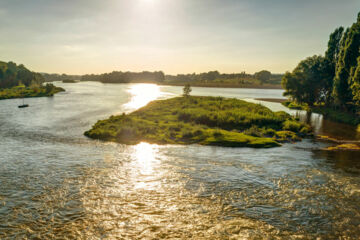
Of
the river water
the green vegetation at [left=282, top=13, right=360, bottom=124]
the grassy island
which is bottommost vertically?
the river water

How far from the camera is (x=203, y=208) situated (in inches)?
792

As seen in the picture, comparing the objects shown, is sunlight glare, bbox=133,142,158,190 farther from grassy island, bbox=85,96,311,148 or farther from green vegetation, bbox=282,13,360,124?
green vegetation, bbox=282,13,360,124

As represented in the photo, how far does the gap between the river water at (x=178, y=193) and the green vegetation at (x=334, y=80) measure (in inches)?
1596

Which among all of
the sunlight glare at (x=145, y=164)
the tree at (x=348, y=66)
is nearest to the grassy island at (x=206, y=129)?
the sunlight glare at (x=145, y=164)

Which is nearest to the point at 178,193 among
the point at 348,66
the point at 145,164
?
the point at 145,164

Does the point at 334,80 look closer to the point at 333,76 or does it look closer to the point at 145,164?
the point at 333,76

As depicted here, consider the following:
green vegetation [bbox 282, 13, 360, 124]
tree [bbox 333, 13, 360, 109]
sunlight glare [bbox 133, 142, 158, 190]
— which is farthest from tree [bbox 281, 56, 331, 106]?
sunlight glare [bbox 133, 142, 158, 190]

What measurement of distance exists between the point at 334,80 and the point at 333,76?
64.0 ft

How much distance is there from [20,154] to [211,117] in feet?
127

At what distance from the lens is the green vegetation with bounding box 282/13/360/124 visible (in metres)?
63.8

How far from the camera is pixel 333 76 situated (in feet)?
294

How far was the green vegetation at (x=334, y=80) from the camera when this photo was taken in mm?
63812

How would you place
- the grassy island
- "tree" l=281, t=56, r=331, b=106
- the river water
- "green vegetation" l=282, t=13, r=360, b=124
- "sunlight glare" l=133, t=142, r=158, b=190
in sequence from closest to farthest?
the river water
"sunlight glare" l=133, t=142, r=158, b=190
the grassy island
"green vegetation" l=282, t=13, r=360, b=124
"tree" l=281, t=56, r=331, b=106

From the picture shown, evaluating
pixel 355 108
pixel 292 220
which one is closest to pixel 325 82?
pixel 355 108
